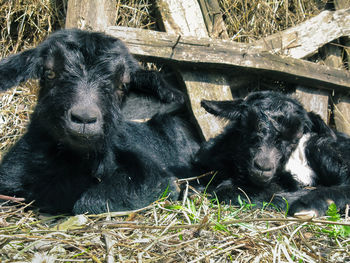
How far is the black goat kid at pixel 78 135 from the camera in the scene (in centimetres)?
369

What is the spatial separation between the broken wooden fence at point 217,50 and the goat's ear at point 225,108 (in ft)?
2.28

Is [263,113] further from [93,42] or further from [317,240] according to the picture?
[93,42]

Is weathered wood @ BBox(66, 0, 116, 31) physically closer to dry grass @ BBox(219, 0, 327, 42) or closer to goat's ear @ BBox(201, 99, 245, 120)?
goat's ear @ BBox(201, 99, 245, 120)

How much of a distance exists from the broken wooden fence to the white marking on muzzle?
955 millimetres

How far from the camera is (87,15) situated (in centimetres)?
507

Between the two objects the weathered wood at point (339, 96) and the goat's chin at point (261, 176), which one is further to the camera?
the weathered wood at point (339, 96)

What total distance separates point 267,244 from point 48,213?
2.15 m

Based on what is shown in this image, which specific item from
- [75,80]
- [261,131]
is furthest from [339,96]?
[75,80]

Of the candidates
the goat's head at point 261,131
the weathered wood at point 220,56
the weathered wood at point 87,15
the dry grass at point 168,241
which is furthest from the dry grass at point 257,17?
the dry grass at point 168,241

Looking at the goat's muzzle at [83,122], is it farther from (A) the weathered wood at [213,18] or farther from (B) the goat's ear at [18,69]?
(A) the weathered wood at [213,18]

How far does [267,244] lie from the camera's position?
3.09 meters

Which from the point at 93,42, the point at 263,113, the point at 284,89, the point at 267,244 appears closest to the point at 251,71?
the point at 284,89

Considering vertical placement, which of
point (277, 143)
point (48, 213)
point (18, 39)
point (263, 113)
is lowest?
point (48, 213)

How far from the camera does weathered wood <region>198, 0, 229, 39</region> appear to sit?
19.5 feet
